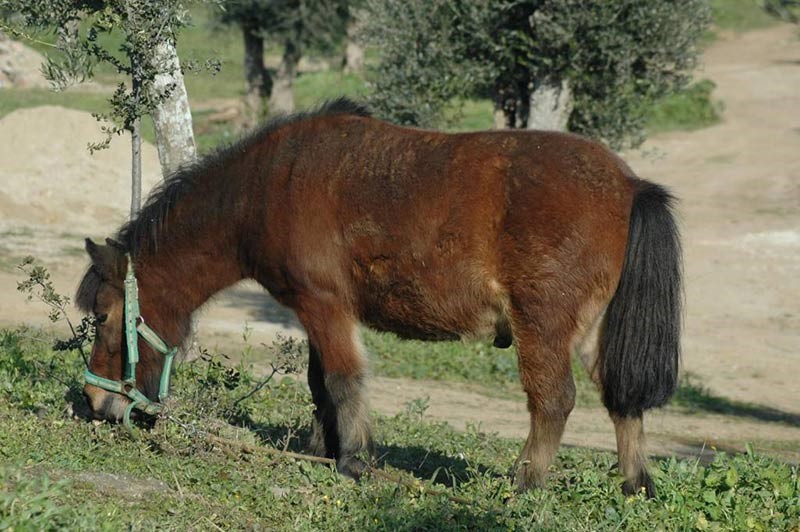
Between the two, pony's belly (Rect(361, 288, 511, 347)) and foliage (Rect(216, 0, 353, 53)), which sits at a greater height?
foliage (Rect(216, 0, 353, 53))

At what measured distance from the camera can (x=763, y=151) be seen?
77.6 ft

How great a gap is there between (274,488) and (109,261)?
5.48 ft

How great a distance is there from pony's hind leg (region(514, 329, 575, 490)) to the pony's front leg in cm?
91

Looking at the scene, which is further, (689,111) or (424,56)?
(689,111)

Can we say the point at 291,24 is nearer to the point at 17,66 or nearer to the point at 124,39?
the point at 17,66

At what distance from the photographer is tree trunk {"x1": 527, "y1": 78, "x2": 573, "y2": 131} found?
13219 millimetres

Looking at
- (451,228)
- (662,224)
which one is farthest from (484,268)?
(662,224)

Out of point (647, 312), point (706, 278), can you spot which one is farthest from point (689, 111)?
point (647, 312)

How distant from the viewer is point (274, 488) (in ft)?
19.4

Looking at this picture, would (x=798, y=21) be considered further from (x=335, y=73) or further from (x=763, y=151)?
(x=335, y=73)

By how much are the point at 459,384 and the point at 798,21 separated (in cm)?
759

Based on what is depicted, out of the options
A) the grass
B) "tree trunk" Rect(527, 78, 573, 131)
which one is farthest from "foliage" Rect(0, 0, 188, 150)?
"tree trunk" Rect(527, 78, 573, 131)

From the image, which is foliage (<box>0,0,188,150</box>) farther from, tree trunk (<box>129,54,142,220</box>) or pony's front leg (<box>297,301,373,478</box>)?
pony's front leg (<box>297,301,373,478</box>)

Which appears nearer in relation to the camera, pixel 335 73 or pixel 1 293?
pixel 1 293
